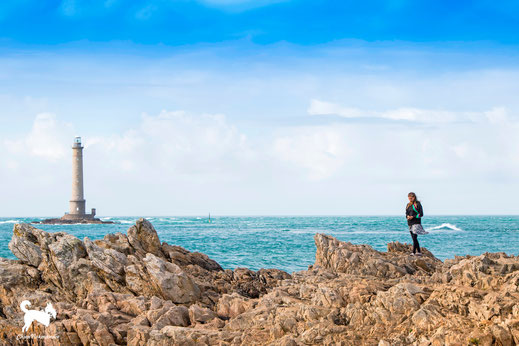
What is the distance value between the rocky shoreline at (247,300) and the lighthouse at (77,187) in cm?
7185

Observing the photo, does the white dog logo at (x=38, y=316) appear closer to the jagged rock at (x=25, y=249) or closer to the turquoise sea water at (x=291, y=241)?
the jagged rock at (x=25, y=249)

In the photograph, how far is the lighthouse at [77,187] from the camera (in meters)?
84.1

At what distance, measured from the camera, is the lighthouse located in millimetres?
84062

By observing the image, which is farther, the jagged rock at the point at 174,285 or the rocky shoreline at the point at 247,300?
the jagged rock at the point at 174,285

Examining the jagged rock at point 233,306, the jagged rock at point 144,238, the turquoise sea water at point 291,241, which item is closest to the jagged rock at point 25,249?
the jagged rock at point 144,238

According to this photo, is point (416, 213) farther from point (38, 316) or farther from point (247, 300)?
point (38, 316)

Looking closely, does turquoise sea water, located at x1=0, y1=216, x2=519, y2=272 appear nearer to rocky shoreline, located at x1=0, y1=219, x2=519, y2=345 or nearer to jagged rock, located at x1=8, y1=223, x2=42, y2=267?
rocky shoreline, located at x1=0, y1=219, x2=519, y2=345

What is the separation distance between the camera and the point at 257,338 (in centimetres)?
871

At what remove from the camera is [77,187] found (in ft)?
280

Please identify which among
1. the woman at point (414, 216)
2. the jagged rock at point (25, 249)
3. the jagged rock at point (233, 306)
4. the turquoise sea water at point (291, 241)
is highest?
the woman at point (414, 216)

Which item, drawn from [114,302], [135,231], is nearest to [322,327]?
[114,302]

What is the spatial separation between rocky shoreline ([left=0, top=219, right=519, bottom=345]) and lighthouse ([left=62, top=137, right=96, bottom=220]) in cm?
7185

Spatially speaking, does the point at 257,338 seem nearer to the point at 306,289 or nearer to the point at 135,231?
the point at 306,289

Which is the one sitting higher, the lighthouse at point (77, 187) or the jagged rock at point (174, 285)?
the lighthouse at point (77, 187)
